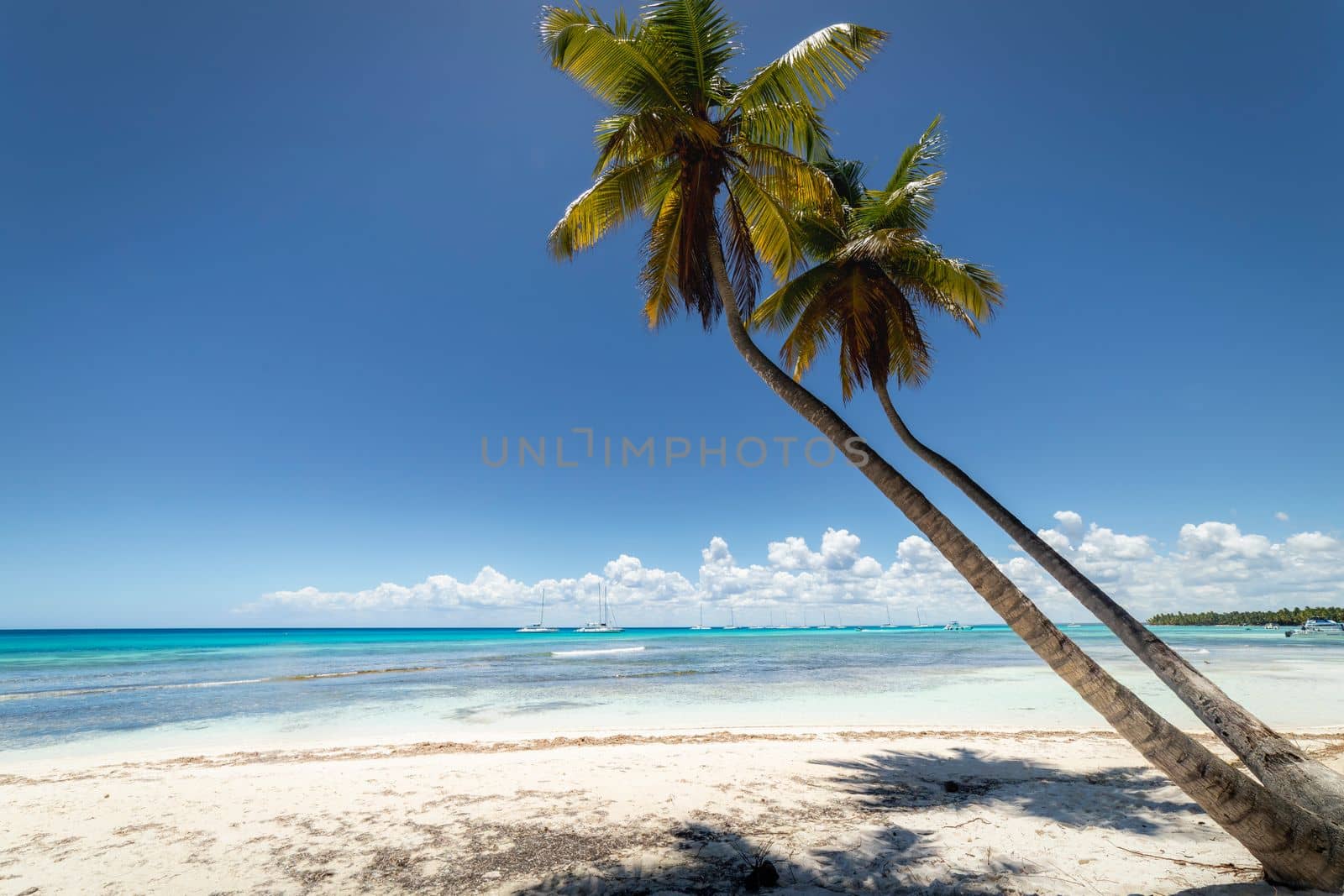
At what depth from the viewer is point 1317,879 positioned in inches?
124

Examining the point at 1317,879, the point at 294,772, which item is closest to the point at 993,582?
the point at 1317,879

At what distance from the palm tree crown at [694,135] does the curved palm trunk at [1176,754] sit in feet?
13.2

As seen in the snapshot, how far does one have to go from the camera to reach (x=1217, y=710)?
12.3 feet

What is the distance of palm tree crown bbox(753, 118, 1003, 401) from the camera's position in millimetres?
7414

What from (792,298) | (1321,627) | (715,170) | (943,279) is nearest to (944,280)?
(943,279)

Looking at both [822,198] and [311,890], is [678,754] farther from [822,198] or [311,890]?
[822,198]

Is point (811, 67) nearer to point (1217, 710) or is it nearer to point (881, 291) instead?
point (881, 291)

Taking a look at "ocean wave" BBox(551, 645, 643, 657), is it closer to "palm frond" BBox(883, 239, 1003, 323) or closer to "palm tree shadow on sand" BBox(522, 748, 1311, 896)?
"palm tree shadow on sand" BBox(522, 748, 1311, 896)

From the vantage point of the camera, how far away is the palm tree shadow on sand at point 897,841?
3904 mm

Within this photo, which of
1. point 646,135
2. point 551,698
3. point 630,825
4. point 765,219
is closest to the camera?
point 630,825

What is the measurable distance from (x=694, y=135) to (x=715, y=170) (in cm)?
48

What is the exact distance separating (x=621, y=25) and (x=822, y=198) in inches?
109

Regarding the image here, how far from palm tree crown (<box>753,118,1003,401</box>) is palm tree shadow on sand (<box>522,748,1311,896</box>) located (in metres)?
4.71

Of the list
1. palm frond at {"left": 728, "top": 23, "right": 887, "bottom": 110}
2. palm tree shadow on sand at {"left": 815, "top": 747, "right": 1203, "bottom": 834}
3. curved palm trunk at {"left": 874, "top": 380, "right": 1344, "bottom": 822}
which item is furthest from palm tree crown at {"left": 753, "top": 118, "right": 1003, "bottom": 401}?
palm tree shadow on sand at {"left": 815, "top": 747, "right": 1203, "bottom": 834}
